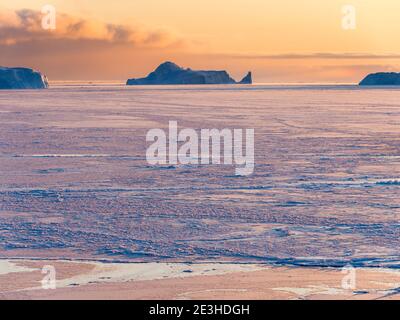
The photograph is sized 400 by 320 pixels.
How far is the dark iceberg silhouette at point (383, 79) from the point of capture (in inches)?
4567

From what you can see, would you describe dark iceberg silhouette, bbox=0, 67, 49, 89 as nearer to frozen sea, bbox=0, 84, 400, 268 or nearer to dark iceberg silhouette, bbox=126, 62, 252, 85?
dark iceberg silhouette, bbox=126, 62, 252, 85

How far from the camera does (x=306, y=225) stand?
6.91m

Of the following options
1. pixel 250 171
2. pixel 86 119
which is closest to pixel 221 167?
pixel 250 171

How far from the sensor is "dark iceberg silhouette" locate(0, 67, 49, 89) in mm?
104312

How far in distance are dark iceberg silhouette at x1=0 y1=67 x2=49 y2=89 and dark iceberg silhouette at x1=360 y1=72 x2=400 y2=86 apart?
5208 cm

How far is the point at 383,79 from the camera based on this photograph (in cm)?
11819

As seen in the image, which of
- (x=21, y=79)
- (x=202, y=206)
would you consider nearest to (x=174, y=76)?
(x=21, y=79)

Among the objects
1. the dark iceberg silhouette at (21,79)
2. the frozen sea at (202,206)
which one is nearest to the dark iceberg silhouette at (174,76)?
the dark iceberg silhouette at (21,79)

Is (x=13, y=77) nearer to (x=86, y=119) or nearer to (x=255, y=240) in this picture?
(x=86, y=119)

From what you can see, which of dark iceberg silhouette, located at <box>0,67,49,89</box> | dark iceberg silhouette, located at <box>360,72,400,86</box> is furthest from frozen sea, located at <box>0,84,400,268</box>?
dark iceberg silhouette, located at <box>360,72,400,86</box>

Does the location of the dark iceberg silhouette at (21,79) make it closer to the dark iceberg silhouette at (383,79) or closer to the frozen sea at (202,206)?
the dark iceberg silhouette at (383,79)

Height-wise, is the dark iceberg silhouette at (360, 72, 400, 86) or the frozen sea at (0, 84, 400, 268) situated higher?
the dark iceberg silhouette at (360, 72, 400, 86)

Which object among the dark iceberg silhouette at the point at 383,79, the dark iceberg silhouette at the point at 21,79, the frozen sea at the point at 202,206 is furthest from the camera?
the dark iceberg silhouette at the point at 383,79

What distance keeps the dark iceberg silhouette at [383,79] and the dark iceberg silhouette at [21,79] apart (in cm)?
5208
